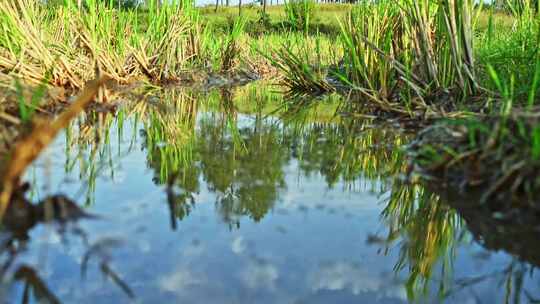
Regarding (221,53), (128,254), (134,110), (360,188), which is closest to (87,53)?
(134,110)

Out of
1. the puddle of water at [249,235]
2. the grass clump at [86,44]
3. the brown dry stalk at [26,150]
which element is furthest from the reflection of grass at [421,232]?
the grass clump at [86,44]

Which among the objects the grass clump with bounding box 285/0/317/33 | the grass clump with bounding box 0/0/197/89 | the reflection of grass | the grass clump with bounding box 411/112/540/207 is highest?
the grass clump with bounding box 285/0/317/33

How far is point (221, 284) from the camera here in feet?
4.07

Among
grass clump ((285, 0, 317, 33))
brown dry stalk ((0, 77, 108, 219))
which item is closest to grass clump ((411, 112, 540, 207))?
brown dry stalk ((0, 77, 108, 219))

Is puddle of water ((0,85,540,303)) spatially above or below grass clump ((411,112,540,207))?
below

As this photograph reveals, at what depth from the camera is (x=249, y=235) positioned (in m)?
1.54

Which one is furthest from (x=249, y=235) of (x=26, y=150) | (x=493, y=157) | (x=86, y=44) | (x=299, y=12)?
(x=299, y=12)

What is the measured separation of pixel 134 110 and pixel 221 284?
278 centimetres

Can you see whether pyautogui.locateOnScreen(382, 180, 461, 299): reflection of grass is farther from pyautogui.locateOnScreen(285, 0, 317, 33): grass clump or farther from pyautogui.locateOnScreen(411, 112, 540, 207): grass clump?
pyautogui.locateOnScreen(285, 0, 317, 33): grass clump

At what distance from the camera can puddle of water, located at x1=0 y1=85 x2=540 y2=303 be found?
4.02 feet

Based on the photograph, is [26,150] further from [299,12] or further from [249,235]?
[299,12]

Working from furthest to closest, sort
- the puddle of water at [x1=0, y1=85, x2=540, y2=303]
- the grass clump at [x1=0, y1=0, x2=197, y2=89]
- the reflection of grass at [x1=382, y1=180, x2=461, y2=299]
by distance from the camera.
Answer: the grass clump at [x1=0, y1=0, x2=197, y2=89], the reflection of grass at [x1=382, y1=180, x2=461, y2=299], the puddle of water at [x1=0, y1=85, x2=540, y2=303]

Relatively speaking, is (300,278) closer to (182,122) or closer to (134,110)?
(182,122)

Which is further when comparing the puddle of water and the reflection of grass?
the reflection of grass
